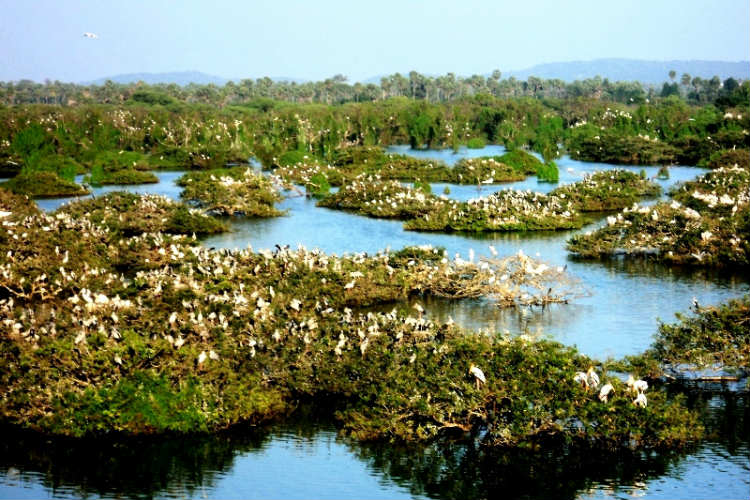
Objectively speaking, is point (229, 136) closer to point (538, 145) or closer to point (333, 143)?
point (333, 143)

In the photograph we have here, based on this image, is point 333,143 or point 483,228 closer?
point 483,228

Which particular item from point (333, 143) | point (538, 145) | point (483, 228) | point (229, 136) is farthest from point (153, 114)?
point (483, 228)

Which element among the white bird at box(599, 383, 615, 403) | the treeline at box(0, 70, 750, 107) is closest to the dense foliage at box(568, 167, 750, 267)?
the white bird at box(599, 383, 615, 403)

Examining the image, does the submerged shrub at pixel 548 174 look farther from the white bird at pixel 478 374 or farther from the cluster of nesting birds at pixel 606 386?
the white bird at pixel 478 374

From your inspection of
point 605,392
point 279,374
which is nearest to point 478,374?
point 605,392

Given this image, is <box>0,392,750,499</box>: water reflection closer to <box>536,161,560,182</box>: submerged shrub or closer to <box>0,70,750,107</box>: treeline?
<box>536,161,560,182</box>: submerged shrub

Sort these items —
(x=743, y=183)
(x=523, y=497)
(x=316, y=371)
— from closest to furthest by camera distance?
(x=523, y=497)
(x=316, y=371)
(x=743, y=183)

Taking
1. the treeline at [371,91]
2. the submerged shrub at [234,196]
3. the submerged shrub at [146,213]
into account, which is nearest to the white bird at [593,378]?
the submerged shrub at [146,213]
